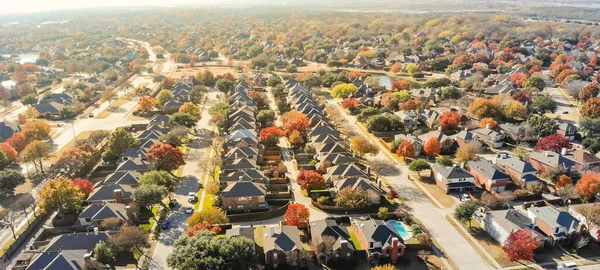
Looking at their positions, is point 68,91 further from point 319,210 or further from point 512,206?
point 512,206

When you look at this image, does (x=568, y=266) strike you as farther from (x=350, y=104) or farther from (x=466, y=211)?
(x=350, y=104)

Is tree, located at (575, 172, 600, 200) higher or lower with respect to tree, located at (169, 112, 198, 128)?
lower

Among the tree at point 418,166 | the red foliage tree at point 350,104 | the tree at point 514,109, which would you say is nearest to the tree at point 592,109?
the tree at point 514,109

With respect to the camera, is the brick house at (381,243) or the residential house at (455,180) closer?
the brick house at (381,243)

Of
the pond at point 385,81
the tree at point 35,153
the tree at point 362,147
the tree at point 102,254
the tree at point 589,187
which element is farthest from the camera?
the pond at point 385,81

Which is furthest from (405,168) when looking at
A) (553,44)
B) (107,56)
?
(553,44)

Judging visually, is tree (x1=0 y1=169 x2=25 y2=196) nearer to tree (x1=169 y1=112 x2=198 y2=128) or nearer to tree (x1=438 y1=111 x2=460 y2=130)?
tree (x1=169 y1=112 x2=198 y2=128)

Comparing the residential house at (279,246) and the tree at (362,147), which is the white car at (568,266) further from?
the tree at (362,147)

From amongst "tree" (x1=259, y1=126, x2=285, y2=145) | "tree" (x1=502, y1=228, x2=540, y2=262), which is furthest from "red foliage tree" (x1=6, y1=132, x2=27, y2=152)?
"tree" (x1=502, y1=228, x2=540, y2=262)
